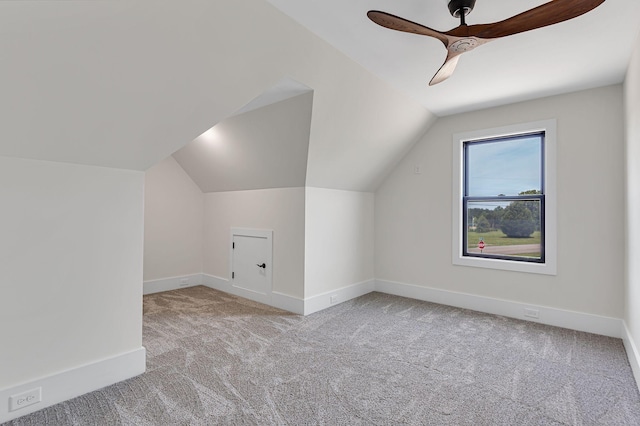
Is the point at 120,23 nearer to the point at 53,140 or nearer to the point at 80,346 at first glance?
the point at 53,140

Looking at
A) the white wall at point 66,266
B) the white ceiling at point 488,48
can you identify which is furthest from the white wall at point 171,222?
the white ceiling at point 488,48

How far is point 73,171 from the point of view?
6.47 ft

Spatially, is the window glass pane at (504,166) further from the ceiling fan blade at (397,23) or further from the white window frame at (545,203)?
the ceiling fan blade at (397,23)

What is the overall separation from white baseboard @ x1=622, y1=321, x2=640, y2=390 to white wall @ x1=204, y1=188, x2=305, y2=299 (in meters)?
2.72

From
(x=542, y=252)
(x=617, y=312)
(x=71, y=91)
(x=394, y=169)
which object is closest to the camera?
(x=71, y=91)

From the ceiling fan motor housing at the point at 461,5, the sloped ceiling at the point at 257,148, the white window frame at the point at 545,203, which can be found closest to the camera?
the ceiling fan motor housing at the point at 461,5

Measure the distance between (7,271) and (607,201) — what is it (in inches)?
182

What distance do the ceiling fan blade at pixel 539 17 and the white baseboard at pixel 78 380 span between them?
9.48 feet

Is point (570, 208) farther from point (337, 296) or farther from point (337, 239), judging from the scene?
point (337, 296)

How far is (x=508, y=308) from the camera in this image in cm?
353

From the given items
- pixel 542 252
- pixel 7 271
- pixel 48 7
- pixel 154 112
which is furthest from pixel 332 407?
pixel 542 252

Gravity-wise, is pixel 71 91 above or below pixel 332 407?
above

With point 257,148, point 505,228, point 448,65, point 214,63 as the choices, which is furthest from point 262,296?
point 448,65

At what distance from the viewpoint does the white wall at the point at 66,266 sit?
176cm
